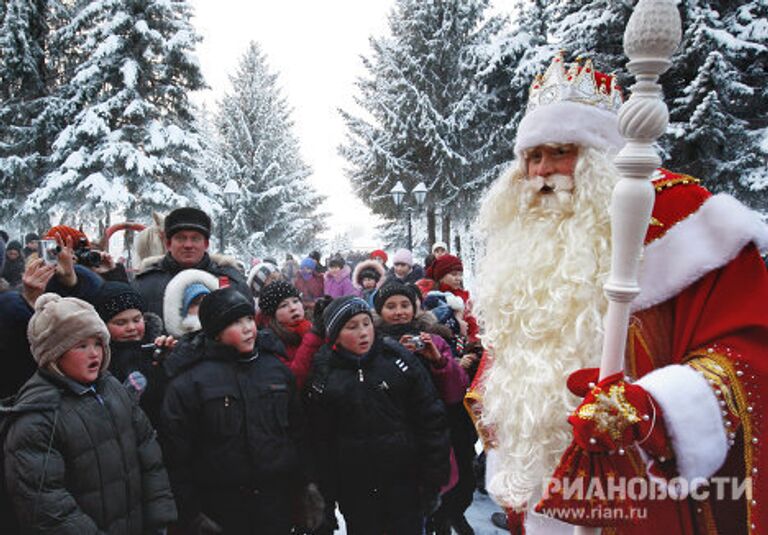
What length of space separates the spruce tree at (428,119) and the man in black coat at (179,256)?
17767mm

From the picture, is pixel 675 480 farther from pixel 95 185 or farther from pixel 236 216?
pixel 236 216

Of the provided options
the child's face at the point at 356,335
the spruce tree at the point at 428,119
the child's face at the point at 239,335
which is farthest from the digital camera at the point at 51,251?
the spruce tree at the point at 428,119

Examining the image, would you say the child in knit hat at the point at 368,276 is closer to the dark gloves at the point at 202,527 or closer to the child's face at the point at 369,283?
the child's face at the point at 369,283

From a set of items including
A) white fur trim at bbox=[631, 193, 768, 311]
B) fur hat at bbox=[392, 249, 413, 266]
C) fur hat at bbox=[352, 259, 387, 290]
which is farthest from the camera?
fur hat at bbox=[392, 249, 413, 266]

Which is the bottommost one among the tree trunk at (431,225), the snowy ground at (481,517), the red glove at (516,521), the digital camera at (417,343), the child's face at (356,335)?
the snowy ground at (481,517)

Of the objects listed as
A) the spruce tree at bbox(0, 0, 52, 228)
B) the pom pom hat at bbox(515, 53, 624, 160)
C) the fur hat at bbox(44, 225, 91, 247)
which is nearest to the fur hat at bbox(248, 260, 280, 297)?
the fur hat at bbox(44, 225, 91, 247)

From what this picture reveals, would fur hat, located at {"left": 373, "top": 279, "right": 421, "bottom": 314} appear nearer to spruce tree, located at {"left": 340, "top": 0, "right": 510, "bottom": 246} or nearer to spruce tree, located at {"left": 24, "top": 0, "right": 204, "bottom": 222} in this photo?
spruce tree, located at {"left": 24, "top": 0, "right": 204, "bottom": 222}

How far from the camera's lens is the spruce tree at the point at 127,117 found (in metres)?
18.1

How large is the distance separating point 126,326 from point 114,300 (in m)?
0.17

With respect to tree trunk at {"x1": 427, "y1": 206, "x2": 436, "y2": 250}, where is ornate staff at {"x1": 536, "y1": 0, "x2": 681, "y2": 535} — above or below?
below

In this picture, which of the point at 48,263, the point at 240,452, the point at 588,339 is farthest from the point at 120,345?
the point at 588,339

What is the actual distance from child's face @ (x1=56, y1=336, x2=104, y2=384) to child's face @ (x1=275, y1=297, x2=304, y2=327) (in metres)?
1.75

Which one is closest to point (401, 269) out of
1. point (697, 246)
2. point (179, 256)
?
point (179, 256)

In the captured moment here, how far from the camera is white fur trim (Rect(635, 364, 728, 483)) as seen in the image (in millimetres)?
1453
